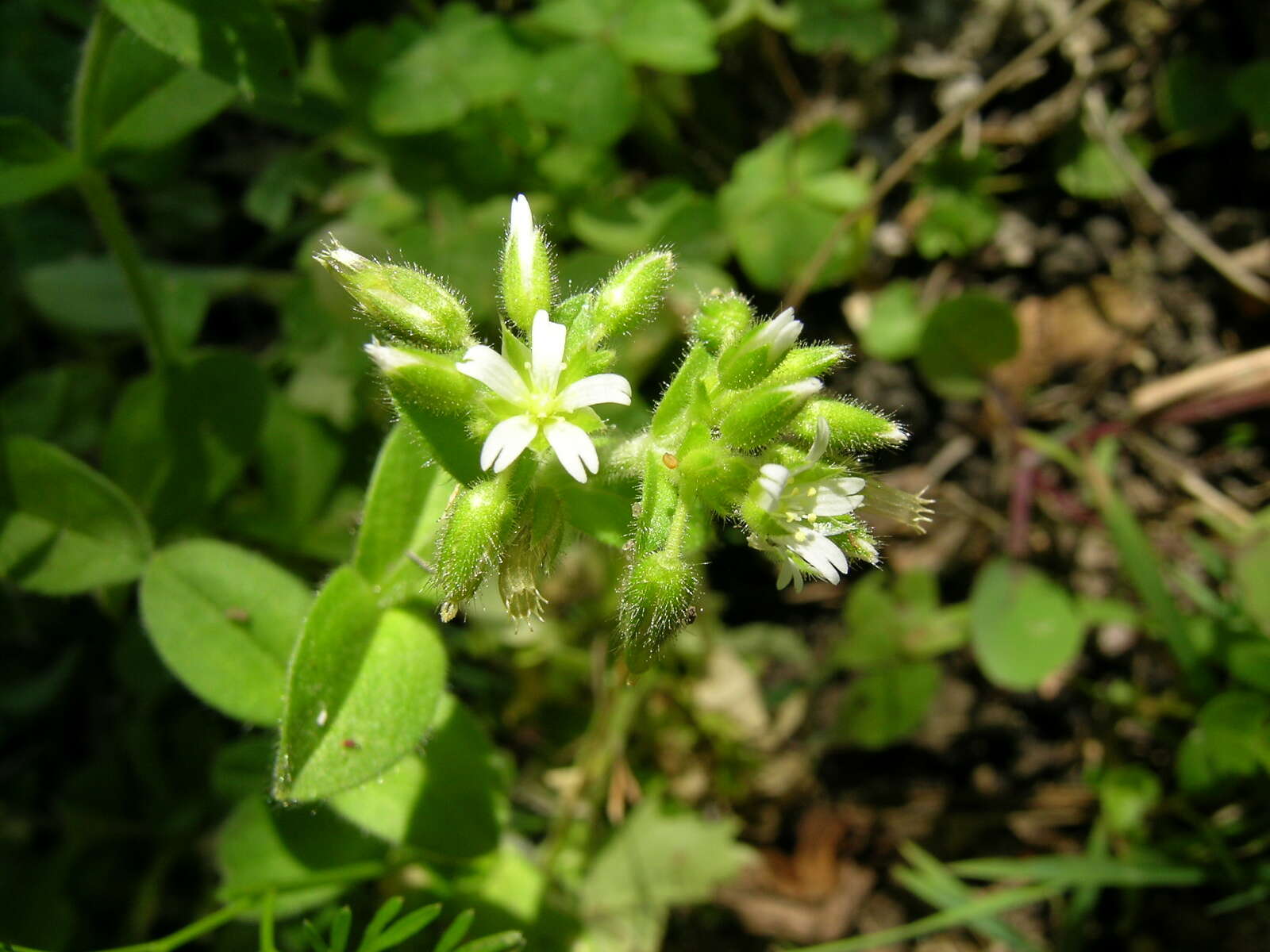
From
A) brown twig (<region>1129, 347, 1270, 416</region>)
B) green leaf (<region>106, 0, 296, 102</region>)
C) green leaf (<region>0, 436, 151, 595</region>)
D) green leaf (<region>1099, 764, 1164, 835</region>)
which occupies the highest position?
Answer: green leaf (<region>106, 0, 296, 102</region>)

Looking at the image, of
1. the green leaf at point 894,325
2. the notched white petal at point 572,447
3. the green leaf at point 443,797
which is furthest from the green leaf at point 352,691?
the green leaf at point 894,325

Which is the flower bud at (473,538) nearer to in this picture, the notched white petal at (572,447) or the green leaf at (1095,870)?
the notched white petal at (572,447)

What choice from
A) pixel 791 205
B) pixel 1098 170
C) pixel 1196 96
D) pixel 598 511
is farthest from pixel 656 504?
pixel 1196 96

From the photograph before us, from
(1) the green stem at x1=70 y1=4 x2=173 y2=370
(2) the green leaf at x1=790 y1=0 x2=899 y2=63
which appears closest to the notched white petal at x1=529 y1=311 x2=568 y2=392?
(1) the green stem at x1=70 y1=4 x2=173 y2=370

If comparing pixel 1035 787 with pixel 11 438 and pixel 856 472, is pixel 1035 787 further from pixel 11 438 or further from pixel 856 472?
pixel 11 438

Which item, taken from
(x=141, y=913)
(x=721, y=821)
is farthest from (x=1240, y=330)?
(x=141, y=913)

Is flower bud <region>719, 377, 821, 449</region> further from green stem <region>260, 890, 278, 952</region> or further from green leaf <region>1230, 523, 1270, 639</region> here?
green leaf <region>1230, 523, 1270, 639</region>

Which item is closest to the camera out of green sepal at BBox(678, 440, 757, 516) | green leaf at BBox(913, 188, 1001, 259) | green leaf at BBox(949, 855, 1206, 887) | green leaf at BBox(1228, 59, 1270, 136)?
green sepal at BBox(678, 440, 757, 516)
